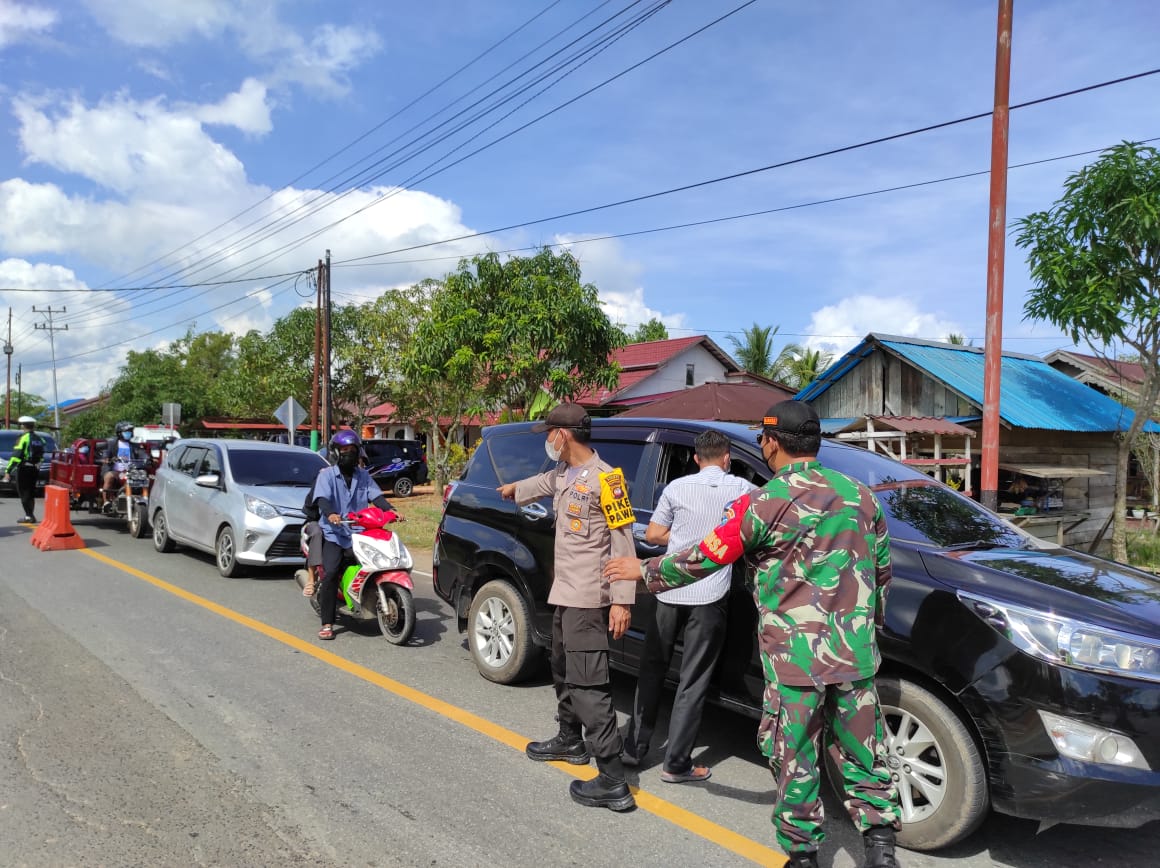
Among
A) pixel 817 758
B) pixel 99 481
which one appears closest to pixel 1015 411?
pixel 817 758

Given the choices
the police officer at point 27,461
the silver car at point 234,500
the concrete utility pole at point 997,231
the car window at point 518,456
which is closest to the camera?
the car window at point 518,456

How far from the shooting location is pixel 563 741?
425cm

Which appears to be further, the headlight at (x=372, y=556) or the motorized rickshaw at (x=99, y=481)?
the motorized rickshaw at (x=99, y=481)

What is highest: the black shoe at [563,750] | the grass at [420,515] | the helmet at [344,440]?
the helmet at [344,440]

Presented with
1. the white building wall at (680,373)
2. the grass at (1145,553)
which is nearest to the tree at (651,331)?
the white building wall at (680,373)

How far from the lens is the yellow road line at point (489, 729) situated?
3445 millimetres

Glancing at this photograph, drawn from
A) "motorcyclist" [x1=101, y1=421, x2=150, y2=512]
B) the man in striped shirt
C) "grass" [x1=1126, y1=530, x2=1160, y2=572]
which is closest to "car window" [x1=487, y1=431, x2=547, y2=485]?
the man in striped shirt

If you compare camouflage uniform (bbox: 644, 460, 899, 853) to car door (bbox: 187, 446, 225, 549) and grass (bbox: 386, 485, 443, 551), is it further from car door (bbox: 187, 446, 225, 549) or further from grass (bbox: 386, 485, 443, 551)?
car door (bbox: 187, 446, 225, 549)

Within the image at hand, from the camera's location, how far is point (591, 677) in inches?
150

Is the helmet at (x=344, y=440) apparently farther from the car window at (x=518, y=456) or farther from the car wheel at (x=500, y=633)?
the car wheel at (x=500, y=633)

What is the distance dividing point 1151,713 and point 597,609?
2.18 meters

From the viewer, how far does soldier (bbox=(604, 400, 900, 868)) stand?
3.00 meters

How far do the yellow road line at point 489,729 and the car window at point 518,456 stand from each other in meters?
1.54

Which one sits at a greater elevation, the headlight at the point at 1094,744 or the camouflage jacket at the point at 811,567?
the camouflage jacket at the point at 811,567
